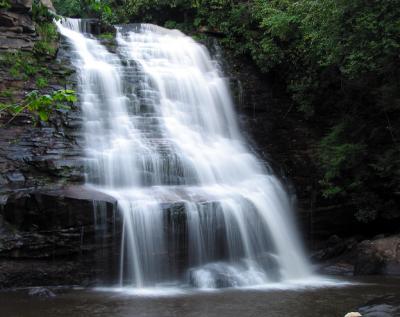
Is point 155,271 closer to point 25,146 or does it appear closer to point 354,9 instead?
point 25,146

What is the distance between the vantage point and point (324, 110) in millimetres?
→ 16016

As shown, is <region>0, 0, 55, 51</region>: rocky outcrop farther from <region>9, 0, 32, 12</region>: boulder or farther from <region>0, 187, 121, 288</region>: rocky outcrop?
<region>0, 187, 121, 288</region>: rocky outcrop

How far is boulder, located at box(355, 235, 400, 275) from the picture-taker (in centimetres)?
1106

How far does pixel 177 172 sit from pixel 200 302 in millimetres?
4315

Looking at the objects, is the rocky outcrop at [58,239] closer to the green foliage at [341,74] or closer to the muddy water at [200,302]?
the muddy water at [200,302]

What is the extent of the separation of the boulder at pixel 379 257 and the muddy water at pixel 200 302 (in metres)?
1.64

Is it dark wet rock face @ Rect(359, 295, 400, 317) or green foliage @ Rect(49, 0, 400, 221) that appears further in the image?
green foliage @ Rect(49, 0, 400, 221)

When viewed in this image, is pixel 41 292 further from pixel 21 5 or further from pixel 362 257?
pixel 21 5

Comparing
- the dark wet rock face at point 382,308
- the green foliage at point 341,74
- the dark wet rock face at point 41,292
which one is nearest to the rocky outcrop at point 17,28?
the green foliage at point 341,74

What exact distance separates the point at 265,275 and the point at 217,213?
1.69 m

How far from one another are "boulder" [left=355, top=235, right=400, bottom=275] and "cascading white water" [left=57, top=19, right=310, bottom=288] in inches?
52.7

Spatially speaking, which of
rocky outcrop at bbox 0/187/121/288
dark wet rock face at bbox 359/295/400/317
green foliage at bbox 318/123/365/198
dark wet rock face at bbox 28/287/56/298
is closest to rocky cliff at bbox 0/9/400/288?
rocky outcrop at bbox 0/187/121/288

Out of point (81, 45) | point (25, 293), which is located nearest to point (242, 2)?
point (81, 45)

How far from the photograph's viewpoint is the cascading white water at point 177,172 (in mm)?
9961
